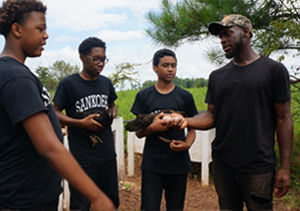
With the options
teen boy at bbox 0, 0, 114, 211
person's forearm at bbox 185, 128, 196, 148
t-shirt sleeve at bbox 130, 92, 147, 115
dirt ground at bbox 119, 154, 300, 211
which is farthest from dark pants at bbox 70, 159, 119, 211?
dirt ground at bbox 119, 154, 300, 211

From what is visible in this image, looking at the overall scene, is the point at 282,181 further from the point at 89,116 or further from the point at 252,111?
the point at 89,116

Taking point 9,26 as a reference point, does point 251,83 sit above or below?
below

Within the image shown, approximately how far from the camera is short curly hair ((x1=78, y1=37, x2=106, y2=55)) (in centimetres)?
299

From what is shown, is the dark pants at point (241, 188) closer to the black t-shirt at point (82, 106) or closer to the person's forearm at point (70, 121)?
the black t-shirt at point (82, 106)

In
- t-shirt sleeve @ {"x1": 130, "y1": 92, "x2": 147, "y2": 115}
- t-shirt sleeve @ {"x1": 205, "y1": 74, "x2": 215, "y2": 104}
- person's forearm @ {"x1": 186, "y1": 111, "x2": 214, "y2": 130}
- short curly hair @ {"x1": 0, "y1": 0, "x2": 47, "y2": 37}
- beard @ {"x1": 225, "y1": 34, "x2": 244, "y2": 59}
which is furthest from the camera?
t-shirt sleeve @ {"x1": 130, "y1": 92, "x2": 147, "y2": 115}

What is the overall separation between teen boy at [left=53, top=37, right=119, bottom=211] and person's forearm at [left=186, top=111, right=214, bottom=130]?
2.95 ft

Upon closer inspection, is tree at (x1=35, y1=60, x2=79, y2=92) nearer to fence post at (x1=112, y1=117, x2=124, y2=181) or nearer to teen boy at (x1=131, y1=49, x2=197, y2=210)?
fence post at (x1=112, y1=117, x2=124, y2=181)

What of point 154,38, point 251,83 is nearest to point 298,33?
point 251,83

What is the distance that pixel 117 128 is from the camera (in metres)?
5.06

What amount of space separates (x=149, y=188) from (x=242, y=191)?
34.6 inches

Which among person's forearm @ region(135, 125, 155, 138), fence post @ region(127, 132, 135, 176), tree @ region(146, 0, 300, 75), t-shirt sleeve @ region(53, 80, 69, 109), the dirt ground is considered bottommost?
the dirt ground

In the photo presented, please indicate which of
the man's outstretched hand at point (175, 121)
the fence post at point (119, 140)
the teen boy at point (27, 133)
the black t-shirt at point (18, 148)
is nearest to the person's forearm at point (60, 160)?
the teen boy at point (27, 133)

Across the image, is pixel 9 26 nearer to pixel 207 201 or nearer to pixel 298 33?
pixel 298 33

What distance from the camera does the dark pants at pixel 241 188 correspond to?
2.08m
